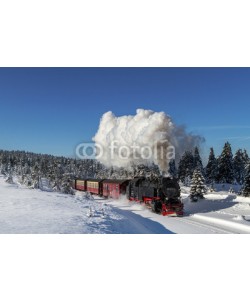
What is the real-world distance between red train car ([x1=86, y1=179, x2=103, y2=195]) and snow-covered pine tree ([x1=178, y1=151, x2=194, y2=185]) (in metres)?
26.1

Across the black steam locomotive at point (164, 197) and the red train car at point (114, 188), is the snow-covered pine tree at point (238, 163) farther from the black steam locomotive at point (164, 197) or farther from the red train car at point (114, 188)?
the black steam locomotive at point (164, 197)

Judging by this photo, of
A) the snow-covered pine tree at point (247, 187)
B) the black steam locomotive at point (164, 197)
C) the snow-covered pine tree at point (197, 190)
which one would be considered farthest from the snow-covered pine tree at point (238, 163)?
the black steam locomotive at point (164, 197)

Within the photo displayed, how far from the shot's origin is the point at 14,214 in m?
15.6

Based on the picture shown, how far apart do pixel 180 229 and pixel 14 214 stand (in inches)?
375

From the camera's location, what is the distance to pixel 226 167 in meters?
62.2

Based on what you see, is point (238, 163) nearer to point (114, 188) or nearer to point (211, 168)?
point (211, 168)

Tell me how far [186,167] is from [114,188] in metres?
35.7

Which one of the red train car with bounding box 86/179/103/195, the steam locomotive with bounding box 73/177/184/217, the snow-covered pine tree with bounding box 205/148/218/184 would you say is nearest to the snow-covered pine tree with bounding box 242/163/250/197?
the steam locomotive with bounding box 73/177/184/217

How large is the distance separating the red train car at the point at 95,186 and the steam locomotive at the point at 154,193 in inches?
184

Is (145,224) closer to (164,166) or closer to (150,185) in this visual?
(150,185)

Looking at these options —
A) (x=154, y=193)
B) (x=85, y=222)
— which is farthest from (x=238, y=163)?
(x=85, y=222)

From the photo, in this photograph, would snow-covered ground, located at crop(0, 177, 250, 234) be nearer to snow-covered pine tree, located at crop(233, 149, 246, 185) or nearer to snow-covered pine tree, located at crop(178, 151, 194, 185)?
snow-covered pine tree, located at crop(178, 151, 194, 185)

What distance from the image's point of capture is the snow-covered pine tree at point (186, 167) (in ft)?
229

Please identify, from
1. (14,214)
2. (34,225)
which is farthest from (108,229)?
(14,214)
